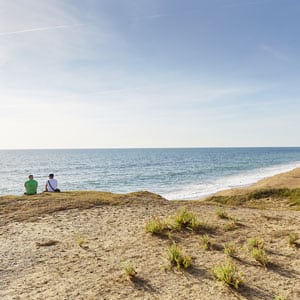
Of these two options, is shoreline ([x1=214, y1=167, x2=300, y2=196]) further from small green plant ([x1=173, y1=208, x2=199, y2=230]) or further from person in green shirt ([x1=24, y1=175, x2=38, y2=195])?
small green plant ([x1=173, y1=208, x2=199, y2=230])

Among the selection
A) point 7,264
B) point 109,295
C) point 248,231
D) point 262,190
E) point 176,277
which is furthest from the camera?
point 262,190

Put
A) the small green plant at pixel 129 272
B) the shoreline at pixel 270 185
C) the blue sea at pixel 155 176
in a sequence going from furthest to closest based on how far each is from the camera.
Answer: the blue sea at pixel 155 176 < the shoreline at pixel 270 185 < the small green plant at pixel 129 272

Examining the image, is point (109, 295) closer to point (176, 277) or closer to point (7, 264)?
point (176, 277)

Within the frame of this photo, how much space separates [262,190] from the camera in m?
20.4

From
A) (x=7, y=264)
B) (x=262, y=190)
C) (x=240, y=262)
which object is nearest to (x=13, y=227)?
(x=7, y=264)

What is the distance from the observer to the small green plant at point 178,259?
6.35 m

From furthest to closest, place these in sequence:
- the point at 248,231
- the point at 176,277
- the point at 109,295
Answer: the point at 248,231, the point at 176,277, the point at 109,295

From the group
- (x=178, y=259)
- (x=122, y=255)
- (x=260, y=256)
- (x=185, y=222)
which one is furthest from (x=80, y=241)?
(x=260, y=256)

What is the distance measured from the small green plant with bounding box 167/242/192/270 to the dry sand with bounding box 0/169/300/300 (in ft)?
0.46

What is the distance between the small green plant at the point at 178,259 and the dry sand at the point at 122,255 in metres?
0.14

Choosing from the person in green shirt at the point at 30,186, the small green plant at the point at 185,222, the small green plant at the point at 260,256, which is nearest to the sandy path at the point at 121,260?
the small green plant at the point at 260,256

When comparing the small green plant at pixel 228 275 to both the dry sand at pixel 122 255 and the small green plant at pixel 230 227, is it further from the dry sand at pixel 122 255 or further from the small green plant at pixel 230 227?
the small green plant at pixel 230 227

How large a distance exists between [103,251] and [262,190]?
15.6 meters

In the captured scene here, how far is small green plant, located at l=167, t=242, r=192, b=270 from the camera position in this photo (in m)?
6.35
